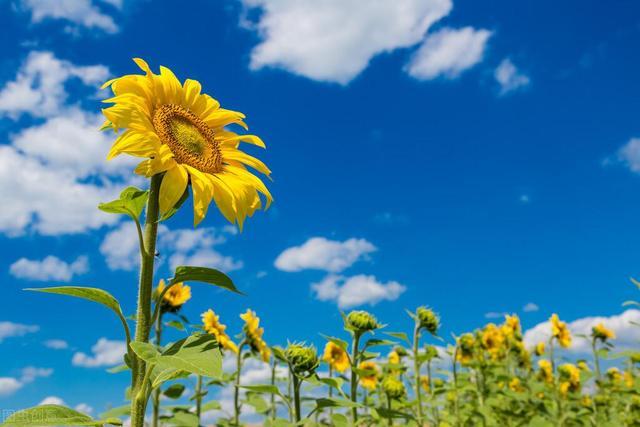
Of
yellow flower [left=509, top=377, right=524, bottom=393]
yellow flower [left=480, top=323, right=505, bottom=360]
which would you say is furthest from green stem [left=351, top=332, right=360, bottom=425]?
yellow flower [left=509, top=377, right=524, bottom=393]

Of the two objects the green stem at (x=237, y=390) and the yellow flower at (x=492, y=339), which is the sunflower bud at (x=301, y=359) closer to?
the green stem at (x=237, y=390)

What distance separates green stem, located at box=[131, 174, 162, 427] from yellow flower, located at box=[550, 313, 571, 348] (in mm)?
7369

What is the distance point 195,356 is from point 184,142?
86 centimetres

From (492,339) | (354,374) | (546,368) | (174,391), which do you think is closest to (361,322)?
(354,374)

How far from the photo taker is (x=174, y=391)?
399cm

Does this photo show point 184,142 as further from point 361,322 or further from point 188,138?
point 361,322

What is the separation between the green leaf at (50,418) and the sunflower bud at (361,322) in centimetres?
219

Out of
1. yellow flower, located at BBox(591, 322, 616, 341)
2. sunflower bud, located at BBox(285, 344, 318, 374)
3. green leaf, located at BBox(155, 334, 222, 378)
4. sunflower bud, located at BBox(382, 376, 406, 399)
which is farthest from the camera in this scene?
yellow flower, located at BBox(591, 322, 616, 341)

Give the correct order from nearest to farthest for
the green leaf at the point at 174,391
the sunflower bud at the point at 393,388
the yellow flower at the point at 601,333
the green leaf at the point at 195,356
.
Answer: the green leaf at the point at 195,356 → the green leaf at the point at 174,391 → the sunflower bud at the point at 393,388 → the yellow flower at the point at 601,333

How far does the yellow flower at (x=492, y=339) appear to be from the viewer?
8.06 m

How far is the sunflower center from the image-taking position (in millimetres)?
2129

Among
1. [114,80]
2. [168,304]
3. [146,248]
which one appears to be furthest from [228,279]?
[168,304]

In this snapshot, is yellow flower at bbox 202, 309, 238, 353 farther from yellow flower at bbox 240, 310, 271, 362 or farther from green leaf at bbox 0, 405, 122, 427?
green leaf at bbox 0, 405, 122, 427

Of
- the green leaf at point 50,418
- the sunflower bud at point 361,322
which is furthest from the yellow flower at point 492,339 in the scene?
the green leaf at point 50,418
